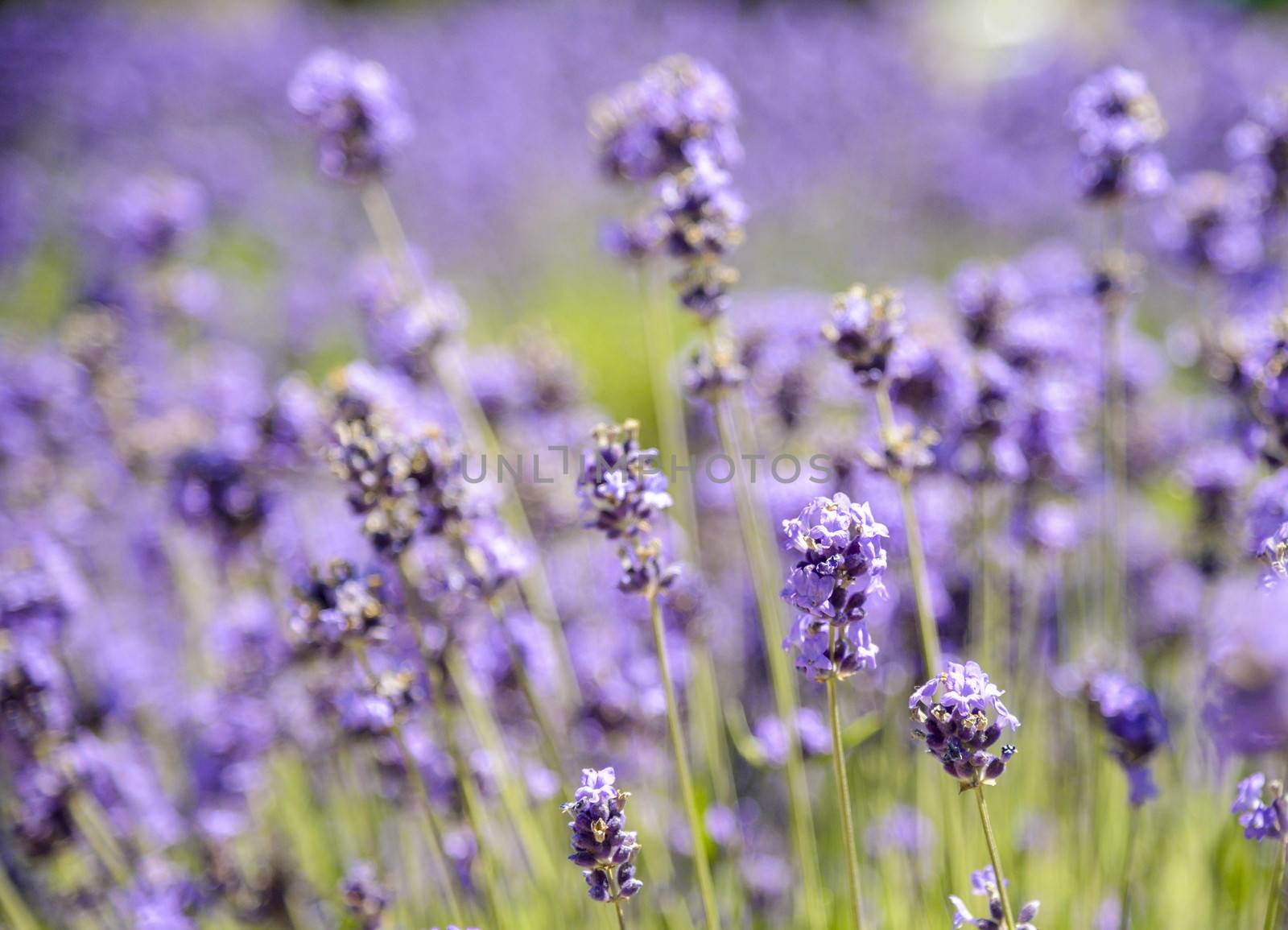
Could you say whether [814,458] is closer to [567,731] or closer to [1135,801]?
[567,731]

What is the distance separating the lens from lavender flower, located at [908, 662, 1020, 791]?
5.23ft

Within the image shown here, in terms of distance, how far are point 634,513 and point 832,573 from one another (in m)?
0.48

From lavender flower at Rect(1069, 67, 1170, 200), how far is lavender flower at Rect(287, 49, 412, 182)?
6.99ft

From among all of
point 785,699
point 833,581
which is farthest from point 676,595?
point 833,581

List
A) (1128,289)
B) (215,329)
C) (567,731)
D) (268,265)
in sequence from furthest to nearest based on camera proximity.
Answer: (268,265) → (215,329) → (567,731) → (1128,289)

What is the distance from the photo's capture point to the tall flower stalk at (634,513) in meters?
1.97

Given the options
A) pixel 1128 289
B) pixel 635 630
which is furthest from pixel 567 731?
pixel 1128 289

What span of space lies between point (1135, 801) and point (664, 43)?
15375 mm

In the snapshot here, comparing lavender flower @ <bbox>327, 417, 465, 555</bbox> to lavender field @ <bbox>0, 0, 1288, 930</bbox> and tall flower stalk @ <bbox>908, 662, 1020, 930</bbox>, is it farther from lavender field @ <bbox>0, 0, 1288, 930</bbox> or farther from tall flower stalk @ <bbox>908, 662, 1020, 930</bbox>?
tall flower stalk @ <bbox>908, 662, 1020, 930</bbox>

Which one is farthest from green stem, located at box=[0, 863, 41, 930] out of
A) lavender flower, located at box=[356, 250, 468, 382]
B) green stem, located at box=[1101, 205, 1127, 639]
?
green stem, located at box=[1101, 205, 1127, 639]

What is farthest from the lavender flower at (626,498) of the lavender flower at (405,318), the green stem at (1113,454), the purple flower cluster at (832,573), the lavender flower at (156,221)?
the lavender flower at (156,221)

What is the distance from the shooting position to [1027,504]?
3.33m

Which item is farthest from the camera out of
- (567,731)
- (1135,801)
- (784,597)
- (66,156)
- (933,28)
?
(933,28)

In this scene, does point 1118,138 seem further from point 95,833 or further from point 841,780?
point 95,833
